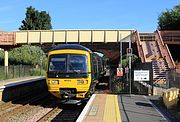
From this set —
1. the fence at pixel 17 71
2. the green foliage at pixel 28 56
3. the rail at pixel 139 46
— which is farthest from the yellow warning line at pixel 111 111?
the green foliage at pixel 28 56

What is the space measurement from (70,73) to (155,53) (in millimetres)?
27750

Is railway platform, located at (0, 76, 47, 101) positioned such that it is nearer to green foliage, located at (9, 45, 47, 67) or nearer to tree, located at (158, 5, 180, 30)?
green foliage, located at (9, 45, 47, 67)

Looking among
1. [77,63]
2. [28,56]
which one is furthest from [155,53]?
[77,63]

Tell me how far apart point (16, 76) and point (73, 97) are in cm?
2123

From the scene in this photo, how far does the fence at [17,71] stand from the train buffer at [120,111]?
1829 centimetres

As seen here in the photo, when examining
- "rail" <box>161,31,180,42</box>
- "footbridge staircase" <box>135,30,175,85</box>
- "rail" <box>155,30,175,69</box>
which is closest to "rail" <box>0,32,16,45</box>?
"footbridge staircase" <box>135,30,175,85</box>

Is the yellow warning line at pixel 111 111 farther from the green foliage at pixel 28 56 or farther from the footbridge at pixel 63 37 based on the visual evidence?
the footbridge at pixel 63 37

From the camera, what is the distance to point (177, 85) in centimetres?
2266

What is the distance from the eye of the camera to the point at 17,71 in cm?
4244

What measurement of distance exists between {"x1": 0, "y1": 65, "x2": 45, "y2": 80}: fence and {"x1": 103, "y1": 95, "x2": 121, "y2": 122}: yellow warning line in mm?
18295

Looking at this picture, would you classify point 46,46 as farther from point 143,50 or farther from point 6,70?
point 6,70

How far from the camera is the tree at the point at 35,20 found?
340 feet

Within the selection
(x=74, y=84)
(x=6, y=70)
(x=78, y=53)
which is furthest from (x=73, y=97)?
(x=6, y=70)

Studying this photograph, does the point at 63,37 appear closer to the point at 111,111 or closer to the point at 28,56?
the point at 28,56
